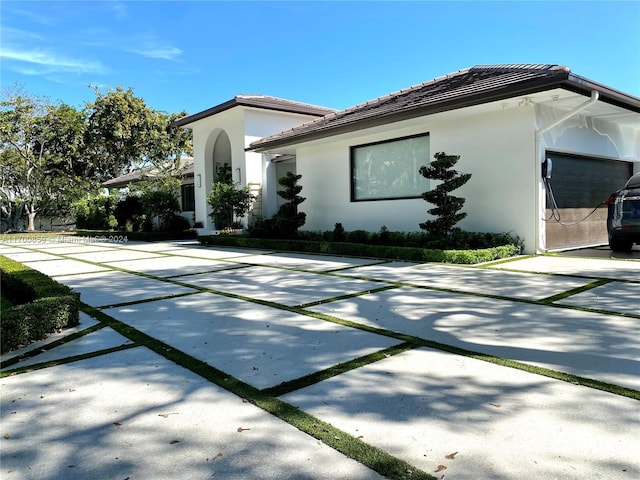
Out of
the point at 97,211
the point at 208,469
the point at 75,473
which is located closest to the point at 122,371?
the point at 75,473

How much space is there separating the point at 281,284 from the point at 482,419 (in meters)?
Answer: 4.39

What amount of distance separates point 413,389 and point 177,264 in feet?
24.6

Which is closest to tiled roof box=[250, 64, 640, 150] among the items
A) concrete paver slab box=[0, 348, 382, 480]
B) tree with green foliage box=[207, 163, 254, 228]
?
tree with green foliage box=[207, 163, 254, 228]

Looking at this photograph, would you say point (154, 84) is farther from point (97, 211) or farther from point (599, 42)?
point (599, 42)

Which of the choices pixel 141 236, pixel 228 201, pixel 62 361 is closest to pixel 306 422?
pixel 62 361

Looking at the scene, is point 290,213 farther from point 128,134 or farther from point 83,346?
point 128,134

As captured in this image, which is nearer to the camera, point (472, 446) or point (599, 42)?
point (472, 446)

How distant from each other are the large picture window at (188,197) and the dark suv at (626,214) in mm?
18226

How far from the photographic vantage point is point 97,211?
78.4 feet

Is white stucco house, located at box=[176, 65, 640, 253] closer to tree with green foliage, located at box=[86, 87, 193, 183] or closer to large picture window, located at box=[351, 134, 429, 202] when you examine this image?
large picture window, located at box=[351, 134, 429, 202]

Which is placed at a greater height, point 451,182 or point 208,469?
point 451,182

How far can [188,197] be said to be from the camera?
2236 cm

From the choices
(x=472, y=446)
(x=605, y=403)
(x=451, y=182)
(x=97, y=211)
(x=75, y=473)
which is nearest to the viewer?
(x=75, y=473)

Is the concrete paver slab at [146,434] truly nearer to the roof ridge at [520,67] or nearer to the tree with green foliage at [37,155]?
the roof ridge at [520,67]
